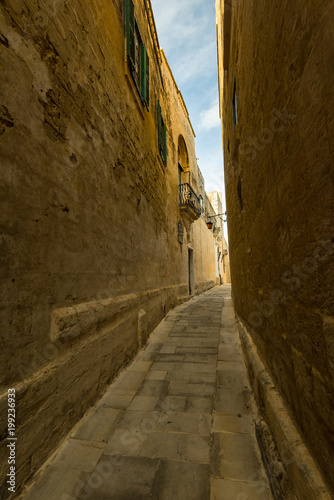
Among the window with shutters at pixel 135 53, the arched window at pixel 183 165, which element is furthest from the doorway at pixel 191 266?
→ the window with shutters at pixel 135 53

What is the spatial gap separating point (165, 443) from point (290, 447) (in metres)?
1.09

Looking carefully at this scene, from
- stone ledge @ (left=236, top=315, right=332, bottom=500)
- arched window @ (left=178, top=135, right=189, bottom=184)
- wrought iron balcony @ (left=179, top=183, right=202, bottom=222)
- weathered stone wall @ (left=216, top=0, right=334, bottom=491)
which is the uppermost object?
arched window @ (left=178, top=135, right=189, bottom=184)

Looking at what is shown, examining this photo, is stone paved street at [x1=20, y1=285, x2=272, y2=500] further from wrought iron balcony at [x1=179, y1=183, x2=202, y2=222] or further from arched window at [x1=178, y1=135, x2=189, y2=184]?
arched window at [x1=178, y1=135, x2=189, y2=184]

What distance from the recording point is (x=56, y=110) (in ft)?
7.20

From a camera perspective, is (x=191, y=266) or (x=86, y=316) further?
(x=191, y=266)

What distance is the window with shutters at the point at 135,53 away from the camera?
4.29 meters

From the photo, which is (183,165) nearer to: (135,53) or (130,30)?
(135,53)

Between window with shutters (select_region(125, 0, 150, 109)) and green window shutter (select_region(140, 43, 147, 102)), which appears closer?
window with shutters (select_region(125, 0, 150, 109))

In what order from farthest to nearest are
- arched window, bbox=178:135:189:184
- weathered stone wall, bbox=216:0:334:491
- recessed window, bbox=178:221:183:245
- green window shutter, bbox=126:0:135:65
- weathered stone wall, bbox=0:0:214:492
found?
1. arched window, bbox=178:135:189:184
2. recessed window, bbox=178:221:183:245
3. green window shutter, bbox=126:0:135:65
4. weathered stone wall, bbox=0:0:214:492
5. weathered stone wall, bbox=216:0:334:491

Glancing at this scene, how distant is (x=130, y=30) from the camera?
4.37m

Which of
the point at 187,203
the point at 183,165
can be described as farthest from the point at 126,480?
the point at 183,165

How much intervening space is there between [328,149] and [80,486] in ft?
8.04

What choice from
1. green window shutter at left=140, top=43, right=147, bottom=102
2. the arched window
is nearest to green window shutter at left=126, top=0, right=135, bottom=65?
green window shutter at left=140, top=43, right=147, bottom=102

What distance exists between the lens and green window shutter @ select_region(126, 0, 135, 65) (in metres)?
4.23
